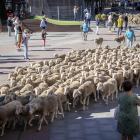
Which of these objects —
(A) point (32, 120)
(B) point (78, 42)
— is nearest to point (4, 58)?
(B) point (78, 42)

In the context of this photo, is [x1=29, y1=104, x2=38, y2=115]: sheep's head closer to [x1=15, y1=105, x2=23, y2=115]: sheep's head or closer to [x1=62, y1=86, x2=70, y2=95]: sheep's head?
[x1=15, y1=105, x2=23, y2=115]: sheep's head

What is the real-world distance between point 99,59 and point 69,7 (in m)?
24.8

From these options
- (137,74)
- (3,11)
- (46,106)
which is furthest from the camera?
(3,11)

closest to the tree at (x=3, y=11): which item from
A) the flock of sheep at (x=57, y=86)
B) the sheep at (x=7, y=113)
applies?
the flock of sheep at (x=57, y=86)

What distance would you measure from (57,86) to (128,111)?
427cm

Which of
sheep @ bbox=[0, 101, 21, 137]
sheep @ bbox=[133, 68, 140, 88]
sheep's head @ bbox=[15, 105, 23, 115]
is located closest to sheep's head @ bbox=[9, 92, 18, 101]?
sheep @ bbox=[0, 101, 21, 137]

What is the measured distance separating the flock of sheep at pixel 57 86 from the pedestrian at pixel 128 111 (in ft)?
8.62

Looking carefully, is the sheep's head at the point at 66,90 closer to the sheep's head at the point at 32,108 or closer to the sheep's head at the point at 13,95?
the sheep's head at the point at 32,108

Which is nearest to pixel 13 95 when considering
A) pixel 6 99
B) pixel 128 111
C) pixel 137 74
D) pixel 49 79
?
pixel 6 99

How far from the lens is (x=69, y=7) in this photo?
1438 inches

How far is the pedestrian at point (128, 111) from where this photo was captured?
5.45m

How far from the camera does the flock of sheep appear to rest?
292 inches

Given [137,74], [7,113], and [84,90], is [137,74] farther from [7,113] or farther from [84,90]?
[7,113]

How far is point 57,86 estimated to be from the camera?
9.42 meters
